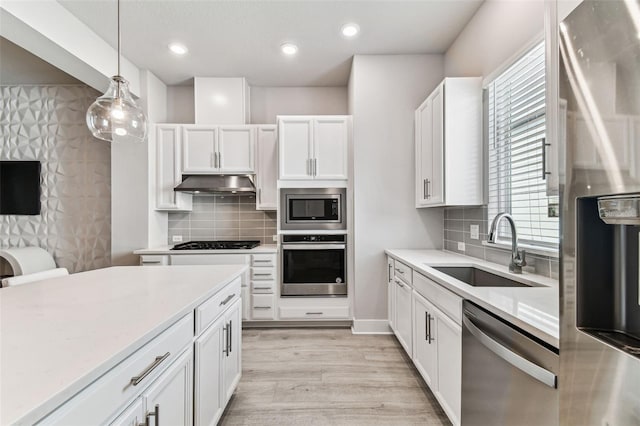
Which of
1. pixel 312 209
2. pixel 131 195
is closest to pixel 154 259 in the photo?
pixel 131 195

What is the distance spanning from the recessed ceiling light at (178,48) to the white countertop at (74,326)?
7.74ft

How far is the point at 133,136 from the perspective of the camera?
77.9 inches

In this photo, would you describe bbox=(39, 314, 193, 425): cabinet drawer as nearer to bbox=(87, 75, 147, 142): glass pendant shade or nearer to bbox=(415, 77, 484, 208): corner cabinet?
bbox=(87, 75, 147, 142): glass pendant shade

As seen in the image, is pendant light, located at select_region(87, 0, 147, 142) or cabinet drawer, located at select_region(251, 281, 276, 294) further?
cabinet drawer, located at select_region(251, 281, 276, 294)

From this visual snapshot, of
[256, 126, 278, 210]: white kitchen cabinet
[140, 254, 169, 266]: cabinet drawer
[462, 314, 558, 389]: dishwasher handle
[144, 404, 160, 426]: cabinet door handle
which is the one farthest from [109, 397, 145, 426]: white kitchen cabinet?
[256, 126, 278, 210]: white kitchen cabinet

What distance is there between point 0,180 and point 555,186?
226 inches

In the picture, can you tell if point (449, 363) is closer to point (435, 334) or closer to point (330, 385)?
point (435, 334)

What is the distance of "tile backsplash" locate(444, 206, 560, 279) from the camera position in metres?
1.68

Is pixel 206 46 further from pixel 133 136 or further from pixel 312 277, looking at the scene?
pixel 312 277

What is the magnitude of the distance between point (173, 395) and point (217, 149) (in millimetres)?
2802

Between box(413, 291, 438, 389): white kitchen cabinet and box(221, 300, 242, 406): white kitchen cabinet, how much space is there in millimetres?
1252

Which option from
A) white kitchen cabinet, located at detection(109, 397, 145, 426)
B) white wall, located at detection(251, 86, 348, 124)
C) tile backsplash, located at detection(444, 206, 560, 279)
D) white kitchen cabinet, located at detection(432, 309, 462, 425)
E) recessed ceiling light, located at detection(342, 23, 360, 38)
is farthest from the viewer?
white wall, located at detection(251, 86, 348, 124)

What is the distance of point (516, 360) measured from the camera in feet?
3.33

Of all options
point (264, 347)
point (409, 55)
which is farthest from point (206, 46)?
point (264, 347)
